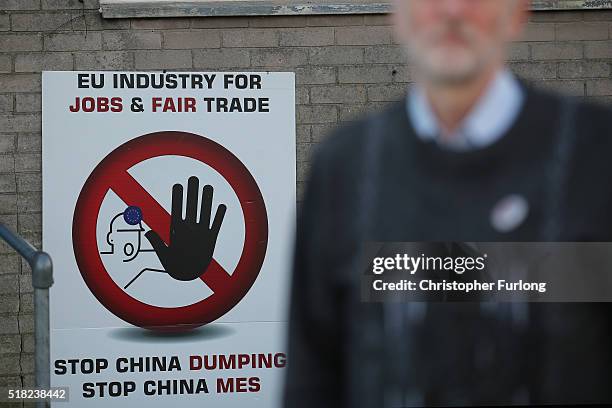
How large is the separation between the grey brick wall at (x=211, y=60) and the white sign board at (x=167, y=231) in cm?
10

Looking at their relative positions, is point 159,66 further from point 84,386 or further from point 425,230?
point 425,230

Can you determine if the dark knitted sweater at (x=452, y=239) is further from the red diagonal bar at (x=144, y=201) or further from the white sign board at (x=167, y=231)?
the red diagonal bar at (x=144, y=201)

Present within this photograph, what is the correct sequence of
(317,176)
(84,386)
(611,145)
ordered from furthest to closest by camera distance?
1. (84,386)
2. (317,176)
3. (611,145)

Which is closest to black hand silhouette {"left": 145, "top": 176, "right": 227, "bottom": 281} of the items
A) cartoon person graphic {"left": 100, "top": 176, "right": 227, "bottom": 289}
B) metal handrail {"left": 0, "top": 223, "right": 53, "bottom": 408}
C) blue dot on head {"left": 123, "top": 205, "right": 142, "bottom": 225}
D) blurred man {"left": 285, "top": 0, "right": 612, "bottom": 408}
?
cartoon person graphic {"left": 100, "top": 176, "right": 227, "bottom": 289}

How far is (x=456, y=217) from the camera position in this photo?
147 centimetres

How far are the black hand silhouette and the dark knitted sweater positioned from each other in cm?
368

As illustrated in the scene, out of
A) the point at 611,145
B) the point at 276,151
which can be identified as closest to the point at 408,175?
the point at 611,145

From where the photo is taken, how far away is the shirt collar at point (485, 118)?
58.0 inches

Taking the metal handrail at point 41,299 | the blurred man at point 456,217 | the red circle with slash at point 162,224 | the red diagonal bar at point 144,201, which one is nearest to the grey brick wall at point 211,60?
the red circle with slash at point 162,224

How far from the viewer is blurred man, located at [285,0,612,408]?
1426 millimetres

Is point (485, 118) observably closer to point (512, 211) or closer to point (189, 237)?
point (512, 211)

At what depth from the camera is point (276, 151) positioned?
5211mm

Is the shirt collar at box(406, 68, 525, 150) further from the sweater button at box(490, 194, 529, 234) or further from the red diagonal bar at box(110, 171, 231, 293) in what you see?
the red diagonal bar at box(110, 171, 231, 293)

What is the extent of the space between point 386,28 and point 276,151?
0.96 meters
